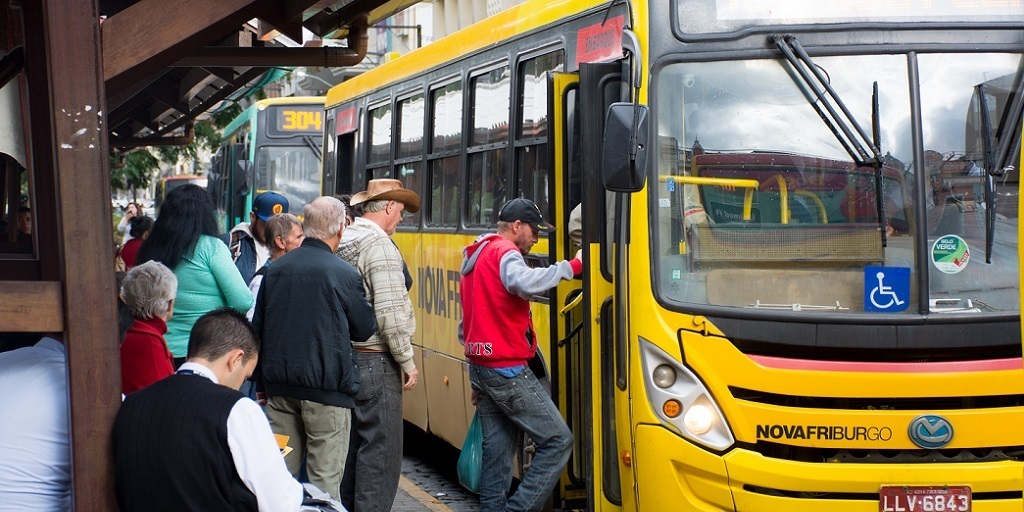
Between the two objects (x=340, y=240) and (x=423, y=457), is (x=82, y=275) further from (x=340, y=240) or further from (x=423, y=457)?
(x=423, y=457)

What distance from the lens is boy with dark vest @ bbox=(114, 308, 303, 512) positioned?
3.76 m

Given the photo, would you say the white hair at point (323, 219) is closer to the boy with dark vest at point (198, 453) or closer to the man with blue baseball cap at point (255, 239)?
the boy with dark vest at point (198, 453)

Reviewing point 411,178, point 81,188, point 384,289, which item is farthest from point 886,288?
point 411,178

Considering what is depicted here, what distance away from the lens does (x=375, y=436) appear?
22.9 feet

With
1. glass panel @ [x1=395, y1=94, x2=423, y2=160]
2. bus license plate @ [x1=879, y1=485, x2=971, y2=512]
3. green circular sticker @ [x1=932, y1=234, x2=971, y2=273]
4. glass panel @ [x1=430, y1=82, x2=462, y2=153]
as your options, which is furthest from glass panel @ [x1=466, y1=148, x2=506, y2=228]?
bus license plate @ [x1=879, y1=485, x2=971, y2=512]

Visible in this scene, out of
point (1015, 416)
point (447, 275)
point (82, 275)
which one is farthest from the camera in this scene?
point (447, 275)

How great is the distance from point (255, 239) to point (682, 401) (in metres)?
4.64

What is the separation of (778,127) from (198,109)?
8.75 meters

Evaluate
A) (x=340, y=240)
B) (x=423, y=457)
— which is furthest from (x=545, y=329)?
(x=423, y=457)

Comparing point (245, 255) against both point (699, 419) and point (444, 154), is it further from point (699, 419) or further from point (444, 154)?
point (699, 419)

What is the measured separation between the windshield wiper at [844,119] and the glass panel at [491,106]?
9.08 feet

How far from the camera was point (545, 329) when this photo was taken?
7754mm

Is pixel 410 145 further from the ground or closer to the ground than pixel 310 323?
further from the ground

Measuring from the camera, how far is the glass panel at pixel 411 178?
1030 centimetres
